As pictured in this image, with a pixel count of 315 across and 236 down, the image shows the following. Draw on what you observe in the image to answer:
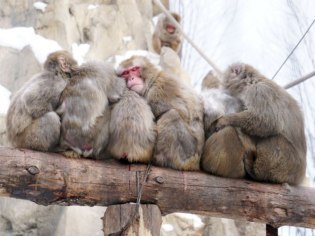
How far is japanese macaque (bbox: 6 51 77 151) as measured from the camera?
14.7 feet

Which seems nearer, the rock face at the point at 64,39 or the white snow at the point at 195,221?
the rock face at the point at 64,39

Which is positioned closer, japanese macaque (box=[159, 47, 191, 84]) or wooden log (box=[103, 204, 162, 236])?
wooden log (box=[103, 204, 162, 236])

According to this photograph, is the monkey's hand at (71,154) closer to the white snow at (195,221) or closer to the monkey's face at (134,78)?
the monkey's face at (134,78)

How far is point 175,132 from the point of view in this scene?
4754 millimetres

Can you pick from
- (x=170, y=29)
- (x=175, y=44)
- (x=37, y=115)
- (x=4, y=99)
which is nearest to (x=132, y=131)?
(x=37, y=115)

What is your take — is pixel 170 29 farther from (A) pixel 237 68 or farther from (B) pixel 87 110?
(B) pixel 87 110

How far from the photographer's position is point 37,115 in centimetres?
449

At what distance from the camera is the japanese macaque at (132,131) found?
464cm

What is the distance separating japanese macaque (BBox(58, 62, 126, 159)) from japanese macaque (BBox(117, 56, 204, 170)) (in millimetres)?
305

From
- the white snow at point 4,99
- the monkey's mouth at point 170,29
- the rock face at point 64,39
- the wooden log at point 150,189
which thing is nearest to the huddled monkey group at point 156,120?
the wooden log at point 150,189

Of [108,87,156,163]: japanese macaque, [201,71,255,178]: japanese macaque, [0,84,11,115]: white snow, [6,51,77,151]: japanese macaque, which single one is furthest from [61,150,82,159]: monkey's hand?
[0,84,11,115]: white snow

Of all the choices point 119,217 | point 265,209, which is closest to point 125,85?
point 119,217

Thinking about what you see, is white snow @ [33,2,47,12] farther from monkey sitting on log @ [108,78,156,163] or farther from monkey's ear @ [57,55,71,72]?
monkey sitting on log @ [108,78,156,163]

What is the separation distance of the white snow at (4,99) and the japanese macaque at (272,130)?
218 inches
